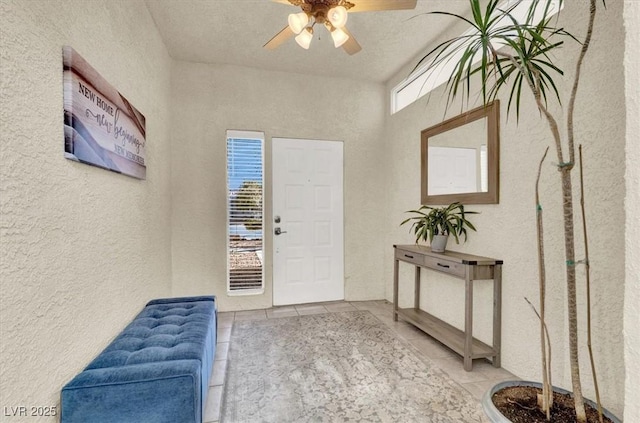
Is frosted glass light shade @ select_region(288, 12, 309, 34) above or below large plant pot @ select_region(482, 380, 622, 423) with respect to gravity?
above

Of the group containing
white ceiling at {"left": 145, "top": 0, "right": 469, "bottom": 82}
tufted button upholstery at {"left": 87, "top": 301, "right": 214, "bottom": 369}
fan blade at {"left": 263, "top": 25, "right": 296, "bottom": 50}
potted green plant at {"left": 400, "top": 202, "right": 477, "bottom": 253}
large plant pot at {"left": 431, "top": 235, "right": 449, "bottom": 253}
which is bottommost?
tufted button upholstery at {"left": 87, "top": 301, "right": 214, "bottom": 369}

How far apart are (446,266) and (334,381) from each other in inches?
49.5

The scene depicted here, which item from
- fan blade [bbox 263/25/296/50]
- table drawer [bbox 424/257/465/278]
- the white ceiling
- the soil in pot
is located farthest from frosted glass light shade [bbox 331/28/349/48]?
the soil in pot

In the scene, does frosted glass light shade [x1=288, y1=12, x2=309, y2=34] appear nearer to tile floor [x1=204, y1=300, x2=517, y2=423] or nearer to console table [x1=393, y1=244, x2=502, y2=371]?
console table [x1=393, y1=244, x2=502, y2=371]

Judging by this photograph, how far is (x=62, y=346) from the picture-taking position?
4.33 ft

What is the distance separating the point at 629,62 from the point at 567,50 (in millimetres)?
1133

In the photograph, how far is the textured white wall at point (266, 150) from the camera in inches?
139

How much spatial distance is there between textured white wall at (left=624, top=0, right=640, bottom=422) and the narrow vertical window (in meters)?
3.26

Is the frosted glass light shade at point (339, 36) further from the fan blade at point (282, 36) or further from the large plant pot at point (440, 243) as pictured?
the large plant pot at point (440, 243)

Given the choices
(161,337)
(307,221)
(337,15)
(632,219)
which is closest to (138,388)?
(161,337)

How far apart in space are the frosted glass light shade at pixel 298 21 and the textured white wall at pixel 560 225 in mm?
1529

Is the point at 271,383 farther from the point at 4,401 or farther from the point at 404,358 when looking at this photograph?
the point at 4,401

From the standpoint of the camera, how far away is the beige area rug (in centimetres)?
180

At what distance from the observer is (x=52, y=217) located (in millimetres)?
1284
